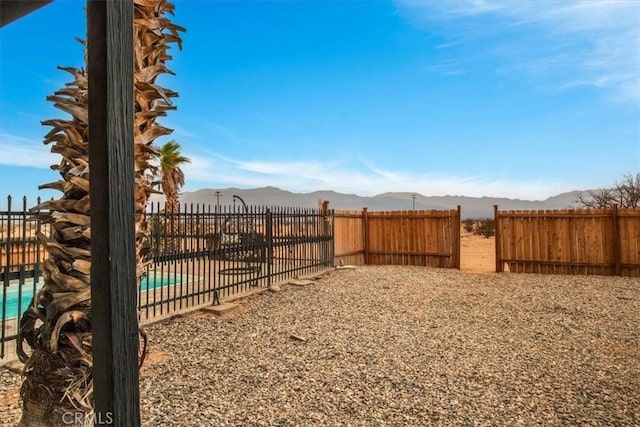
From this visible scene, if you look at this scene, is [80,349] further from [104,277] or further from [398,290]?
[398,290]

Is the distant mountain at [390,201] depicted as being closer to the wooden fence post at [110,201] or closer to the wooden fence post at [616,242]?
the wooden fence post at [616,242]

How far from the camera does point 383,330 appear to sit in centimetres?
504

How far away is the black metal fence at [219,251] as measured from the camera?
582 centimetres

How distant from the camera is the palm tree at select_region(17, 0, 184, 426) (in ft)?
5.98

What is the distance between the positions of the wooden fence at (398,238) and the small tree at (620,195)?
24.7 feet

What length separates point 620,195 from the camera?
49.1 feet

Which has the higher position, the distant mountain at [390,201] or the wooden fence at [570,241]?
the distant mountain at [390,201]

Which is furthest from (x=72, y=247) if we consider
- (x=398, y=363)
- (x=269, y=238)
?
(x=269, y=238)

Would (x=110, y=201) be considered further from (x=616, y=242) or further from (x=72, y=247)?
(x=616, y=242)

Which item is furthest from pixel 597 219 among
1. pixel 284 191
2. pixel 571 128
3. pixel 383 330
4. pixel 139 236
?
pixel 284 191

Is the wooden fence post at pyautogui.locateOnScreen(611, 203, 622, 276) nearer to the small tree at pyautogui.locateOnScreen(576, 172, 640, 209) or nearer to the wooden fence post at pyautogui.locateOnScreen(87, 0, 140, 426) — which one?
the small tree at pyautogui.locateOnScreen(576, 172, 640, 209)

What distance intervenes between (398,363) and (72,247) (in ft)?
11.0

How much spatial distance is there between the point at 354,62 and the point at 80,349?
11.9 metres

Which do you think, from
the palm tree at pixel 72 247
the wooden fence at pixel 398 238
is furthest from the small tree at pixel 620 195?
the palm tree at pixel 72 247
